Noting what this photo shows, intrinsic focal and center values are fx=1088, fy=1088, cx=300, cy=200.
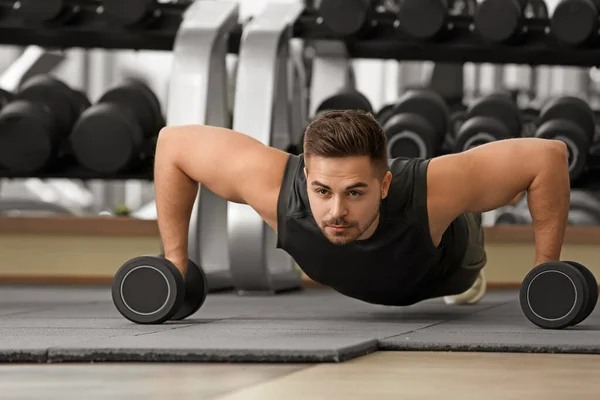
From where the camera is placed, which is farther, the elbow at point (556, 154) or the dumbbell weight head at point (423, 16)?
the dumbbell weight head at point (423, 16)

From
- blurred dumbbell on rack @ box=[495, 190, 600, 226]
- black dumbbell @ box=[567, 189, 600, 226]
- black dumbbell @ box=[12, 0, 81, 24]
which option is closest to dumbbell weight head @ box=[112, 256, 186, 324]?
black dumbbell @ box=[12, 0, 81, 24]

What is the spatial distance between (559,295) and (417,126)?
1132mm

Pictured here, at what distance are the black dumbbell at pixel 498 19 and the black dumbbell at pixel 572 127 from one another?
0.28 metres

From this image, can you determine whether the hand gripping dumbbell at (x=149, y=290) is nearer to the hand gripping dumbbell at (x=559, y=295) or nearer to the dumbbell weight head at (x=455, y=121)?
the hand gripping dumbbell at (x=559, y=295)

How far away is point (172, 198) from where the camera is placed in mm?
2062

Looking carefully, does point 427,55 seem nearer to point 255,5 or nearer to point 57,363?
A: point 57,363

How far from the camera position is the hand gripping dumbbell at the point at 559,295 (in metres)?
1.93

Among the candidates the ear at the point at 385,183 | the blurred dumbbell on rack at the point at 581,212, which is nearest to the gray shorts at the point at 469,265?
the ear at the point at 385,183

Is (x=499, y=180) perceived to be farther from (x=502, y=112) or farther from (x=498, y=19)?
(x=502, y=112)

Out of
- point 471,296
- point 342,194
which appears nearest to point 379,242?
point 342,194

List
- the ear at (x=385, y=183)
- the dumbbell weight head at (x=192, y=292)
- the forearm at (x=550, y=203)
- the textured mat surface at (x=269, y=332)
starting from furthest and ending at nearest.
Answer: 1. the dumbbell weight head at (x=192, y=292)
2. the forearm at (x=550, y=203)
3. the ear at (x=385, y=183)
4. the textured mat surface at (x=269, y=332)

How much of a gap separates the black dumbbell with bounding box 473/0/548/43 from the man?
108cm

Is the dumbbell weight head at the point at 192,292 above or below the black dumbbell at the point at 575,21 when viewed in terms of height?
below

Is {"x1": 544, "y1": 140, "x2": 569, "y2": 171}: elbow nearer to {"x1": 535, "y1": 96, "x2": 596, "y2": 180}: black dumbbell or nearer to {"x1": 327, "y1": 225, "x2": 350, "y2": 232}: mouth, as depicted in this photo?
{"x1": 327, "y1": 225, "x2": 350, "y2": 232}: mouth
